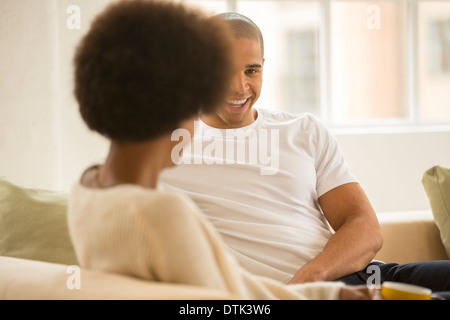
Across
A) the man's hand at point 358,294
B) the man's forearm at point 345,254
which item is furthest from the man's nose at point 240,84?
the man's hand at point 358,294

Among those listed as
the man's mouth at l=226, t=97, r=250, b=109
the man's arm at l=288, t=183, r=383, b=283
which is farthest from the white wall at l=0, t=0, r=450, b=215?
the man's arm at l=288, t=183, r=383, b=283

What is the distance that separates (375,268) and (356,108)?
3.13m

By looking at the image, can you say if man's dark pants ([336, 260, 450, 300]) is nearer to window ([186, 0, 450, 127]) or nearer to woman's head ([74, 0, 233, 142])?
woman's head ([74, 0, 233, 142])

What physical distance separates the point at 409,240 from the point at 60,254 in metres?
1.24

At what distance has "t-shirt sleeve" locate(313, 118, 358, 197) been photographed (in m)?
1.84

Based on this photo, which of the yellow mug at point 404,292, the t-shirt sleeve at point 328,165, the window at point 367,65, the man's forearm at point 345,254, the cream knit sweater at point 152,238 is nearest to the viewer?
the cream knit sweater at point 152,238

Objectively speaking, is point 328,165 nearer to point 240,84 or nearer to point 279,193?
point 279,193

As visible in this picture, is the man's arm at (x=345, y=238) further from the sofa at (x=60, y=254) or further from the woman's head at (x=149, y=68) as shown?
the woman's head at (x=149, y=68)

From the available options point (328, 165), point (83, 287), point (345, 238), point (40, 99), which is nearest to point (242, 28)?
point (328, 165)

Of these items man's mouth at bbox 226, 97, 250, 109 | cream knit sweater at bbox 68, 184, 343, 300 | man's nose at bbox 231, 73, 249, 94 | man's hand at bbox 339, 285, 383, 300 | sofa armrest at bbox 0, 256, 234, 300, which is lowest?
man's hand at bbox 339, 285, 383, 300

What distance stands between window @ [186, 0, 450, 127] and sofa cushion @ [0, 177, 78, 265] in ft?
6.74

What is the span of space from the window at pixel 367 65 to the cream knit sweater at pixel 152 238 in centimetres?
283

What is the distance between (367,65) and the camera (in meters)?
4.92

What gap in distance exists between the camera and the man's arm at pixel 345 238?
1612 millimetres
